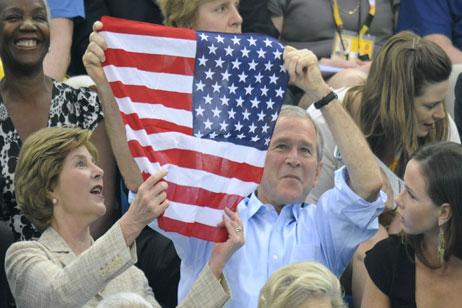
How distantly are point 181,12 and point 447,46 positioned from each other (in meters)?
2.87

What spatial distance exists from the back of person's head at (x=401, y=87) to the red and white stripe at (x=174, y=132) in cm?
136

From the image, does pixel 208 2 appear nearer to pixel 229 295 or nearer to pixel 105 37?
pixel 105 37

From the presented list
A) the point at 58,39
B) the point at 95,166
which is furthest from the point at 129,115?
the point at 58,39

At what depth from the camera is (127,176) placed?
5926 millimetres

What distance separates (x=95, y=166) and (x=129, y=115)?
0.34m

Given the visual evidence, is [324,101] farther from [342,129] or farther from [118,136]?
[118,136]

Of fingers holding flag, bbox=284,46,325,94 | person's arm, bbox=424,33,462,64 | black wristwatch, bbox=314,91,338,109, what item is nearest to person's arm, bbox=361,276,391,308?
black wristwatch, bbox=314,91,338,109

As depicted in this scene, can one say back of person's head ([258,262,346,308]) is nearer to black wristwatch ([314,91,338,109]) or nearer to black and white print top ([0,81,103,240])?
black wristwatch ([314,91,338,109])

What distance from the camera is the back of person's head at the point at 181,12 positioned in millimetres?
6566

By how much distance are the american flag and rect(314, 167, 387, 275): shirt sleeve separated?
0.42m

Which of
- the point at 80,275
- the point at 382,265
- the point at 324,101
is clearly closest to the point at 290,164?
the point at 324,101

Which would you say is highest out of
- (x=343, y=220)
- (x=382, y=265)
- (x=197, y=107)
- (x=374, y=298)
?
(x=197, y=107)

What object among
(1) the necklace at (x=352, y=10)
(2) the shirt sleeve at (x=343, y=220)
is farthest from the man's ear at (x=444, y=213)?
(1) the necklace at (x=352, y=10)

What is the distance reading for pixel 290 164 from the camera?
20.2ft
